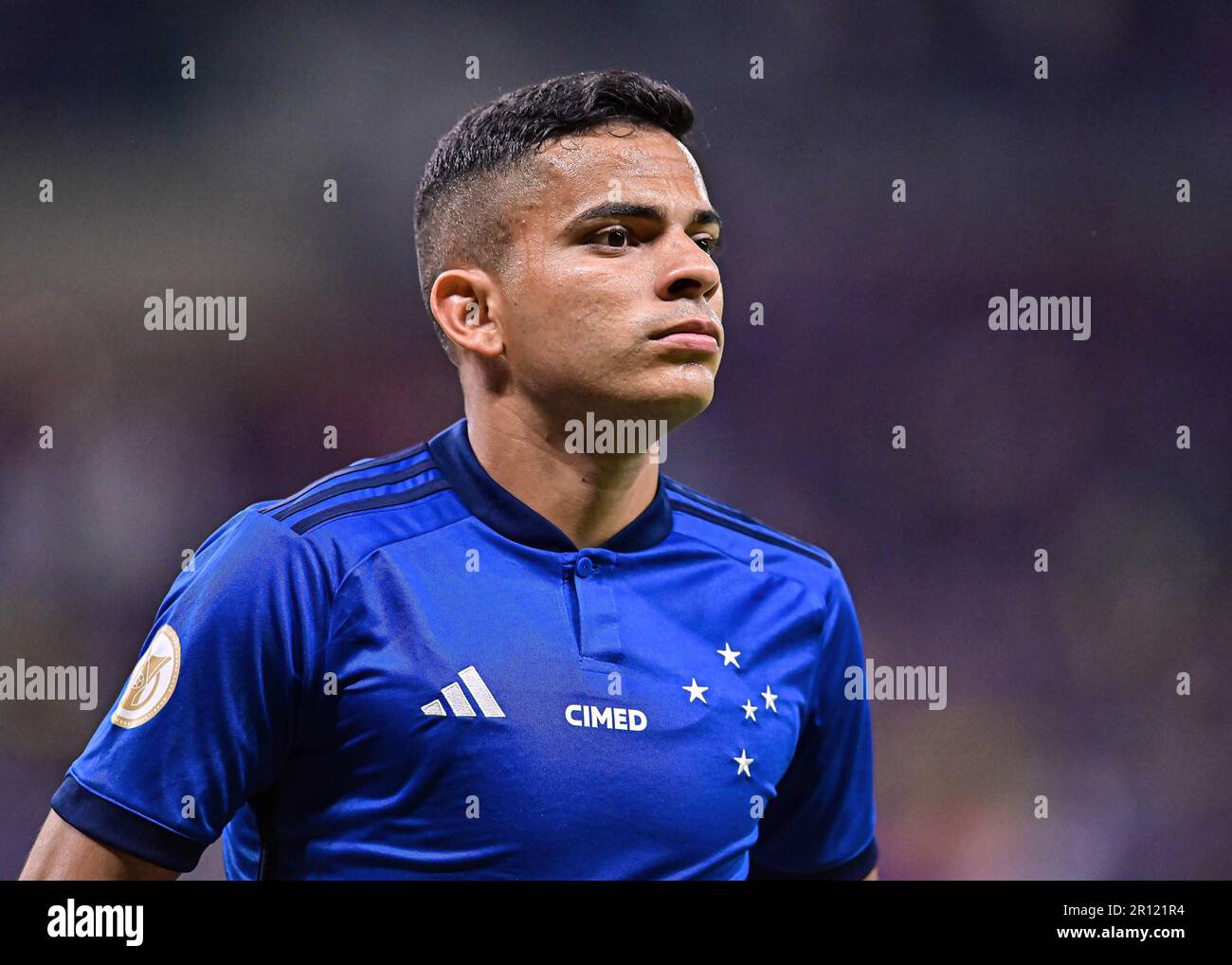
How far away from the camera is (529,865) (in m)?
2.12

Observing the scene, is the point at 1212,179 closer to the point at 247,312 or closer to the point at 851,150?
the point at 851,150

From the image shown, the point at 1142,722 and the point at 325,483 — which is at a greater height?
the point at 325,483

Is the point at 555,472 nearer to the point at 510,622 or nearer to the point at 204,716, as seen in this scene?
the point at 510,622

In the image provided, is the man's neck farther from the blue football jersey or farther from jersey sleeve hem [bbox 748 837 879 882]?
jersey sleeve hem [bbox 748 837 879 882]

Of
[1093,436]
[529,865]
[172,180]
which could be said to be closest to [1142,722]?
[1093,436]

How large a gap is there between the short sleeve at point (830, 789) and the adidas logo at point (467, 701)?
76 centimetres

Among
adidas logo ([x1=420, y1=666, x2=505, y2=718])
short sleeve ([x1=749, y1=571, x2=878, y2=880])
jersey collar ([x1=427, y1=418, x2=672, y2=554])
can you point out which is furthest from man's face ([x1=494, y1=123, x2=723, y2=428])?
short sleeve ([x1=749, y1=571, x2=878, y2=880])

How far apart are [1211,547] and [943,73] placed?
141 centimetres

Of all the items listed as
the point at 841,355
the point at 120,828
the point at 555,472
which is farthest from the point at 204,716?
the point at 841,355

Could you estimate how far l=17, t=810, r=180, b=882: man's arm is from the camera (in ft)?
6.64

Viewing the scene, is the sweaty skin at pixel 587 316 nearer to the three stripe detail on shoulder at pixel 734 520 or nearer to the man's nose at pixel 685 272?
the man's nose at pixel 685 272

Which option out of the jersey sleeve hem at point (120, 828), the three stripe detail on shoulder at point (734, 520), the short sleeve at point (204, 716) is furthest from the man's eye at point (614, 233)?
the jersey sleeve hem at point (120, 828)

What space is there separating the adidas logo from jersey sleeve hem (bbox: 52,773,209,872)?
1.52 ft

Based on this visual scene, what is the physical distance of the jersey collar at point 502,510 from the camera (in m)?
2.31
